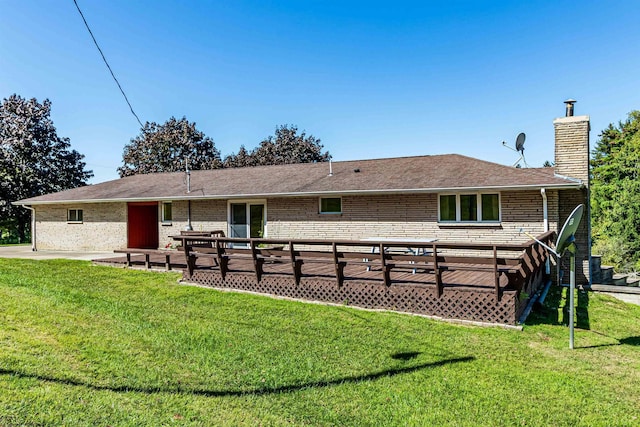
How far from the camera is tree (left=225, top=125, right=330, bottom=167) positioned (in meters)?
42.2

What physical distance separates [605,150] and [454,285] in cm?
4285

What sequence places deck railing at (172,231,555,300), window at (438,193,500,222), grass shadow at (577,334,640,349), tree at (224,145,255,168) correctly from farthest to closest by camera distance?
tree at (224,145,255,168) < window at (438,193,500,222) < deck railing at (172,231,555,300) < grass shadow at (577,334,640,349)

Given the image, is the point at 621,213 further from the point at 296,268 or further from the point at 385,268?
the point at 296,268

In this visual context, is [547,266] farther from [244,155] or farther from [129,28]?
[244,155]

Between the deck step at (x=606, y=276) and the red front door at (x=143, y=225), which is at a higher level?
the red front door at (x=143, y=225)

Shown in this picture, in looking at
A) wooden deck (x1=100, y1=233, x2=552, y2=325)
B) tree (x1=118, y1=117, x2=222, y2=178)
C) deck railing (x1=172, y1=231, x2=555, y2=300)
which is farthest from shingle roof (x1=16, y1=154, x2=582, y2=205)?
tree (x1=118, y1=117, x2=222, y2=178)

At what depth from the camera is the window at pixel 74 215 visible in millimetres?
19422

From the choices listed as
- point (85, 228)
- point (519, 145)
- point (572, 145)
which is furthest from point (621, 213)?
point (85, 228)

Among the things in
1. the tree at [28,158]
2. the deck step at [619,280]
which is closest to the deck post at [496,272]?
the deck step at [619,280]

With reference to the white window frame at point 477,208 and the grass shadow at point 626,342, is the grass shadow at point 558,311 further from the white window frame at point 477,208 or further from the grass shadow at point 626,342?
the white window frame at point 477,208

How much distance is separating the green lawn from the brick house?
4.22 m

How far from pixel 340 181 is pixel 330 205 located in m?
1.07

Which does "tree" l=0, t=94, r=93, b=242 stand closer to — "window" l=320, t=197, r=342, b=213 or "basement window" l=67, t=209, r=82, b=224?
"basement window" l=67, t=209, r=82, b=224

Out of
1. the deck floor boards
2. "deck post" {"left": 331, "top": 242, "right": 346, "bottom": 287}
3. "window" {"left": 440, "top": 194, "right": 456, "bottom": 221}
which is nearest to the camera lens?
the deck floor boards
